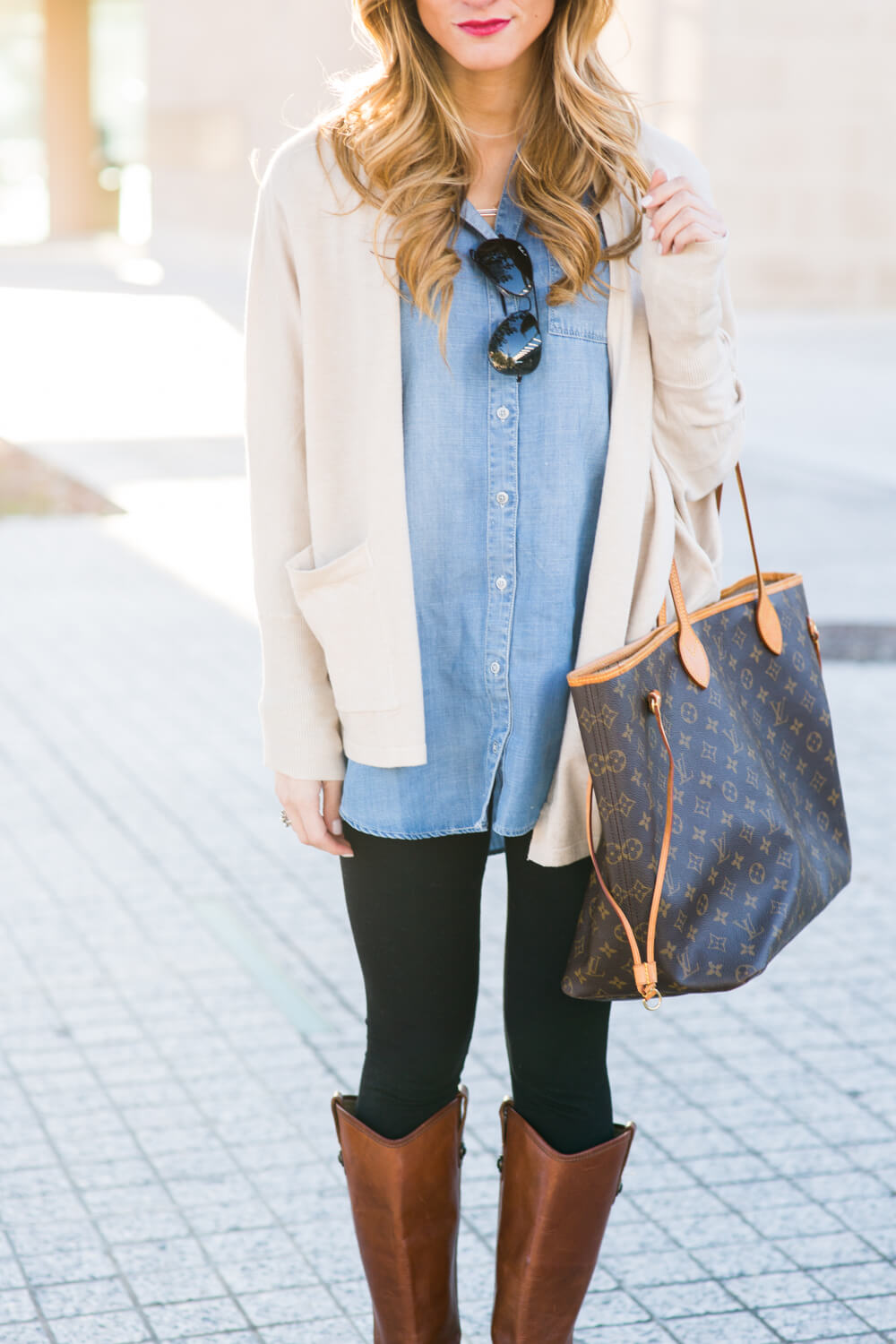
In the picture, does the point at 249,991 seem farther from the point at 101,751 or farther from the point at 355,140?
the point at 355,140

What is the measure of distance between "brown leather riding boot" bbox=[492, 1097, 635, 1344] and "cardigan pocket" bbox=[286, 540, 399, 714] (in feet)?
2.07

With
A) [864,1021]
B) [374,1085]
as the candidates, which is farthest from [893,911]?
[374,1085]

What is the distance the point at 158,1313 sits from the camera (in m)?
2.56

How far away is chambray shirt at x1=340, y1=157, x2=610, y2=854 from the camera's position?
1945mm

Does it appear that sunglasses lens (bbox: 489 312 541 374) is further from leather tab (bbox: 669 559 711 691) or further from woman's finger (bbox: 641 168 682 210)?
leather tab (bbox: 669 559 711 691)

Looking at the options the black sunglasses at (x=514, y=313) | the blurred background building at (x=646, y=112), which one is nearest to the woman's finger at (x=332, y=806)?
the black sunglasses at (x=514, y=313)

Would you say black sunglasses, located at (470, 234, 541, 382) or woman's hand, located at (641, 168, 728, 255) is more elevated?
woman's hand, located at (641, 168, 728, 255)

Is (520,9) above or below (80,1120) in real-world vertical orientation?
above

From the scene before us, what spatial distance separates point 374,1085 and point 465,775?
17.6 inches

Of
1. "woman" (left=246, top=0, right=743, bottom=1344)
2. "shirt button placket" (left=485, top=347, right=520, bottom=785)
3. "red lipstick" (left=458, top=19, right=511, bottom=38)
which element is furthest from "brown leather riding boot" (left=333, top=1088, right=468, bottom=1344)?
"red lipstick" (left=458, top=19, right=511, bottom=38)

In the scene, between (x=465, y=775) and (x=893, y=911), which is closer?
(x=465, y=775)

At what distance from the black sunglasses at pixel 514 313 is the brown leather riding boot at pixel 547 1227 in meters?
1.00

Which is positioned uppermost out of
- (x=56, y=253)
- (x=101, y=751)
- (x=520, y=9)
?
(x=56, y=253)

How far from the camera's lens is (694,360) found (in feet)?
6.40
